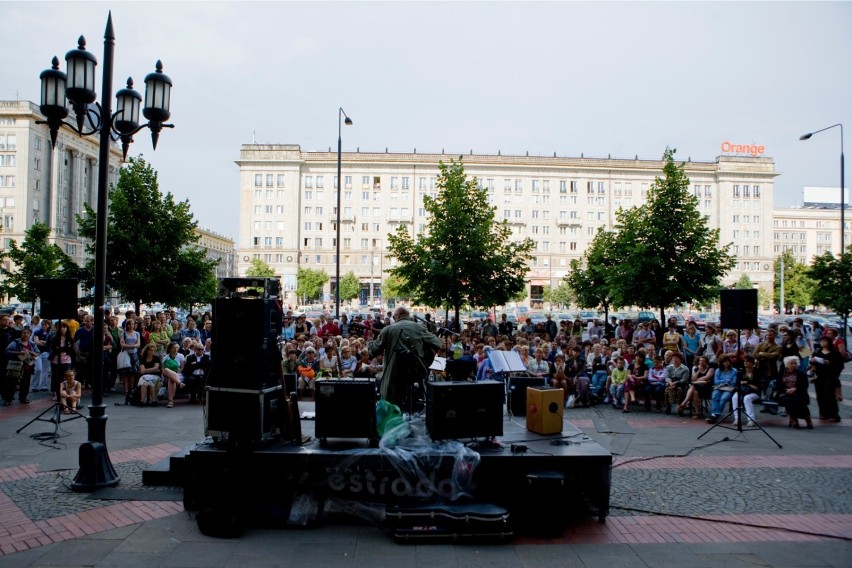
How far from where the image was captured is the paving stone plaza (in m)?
5.21

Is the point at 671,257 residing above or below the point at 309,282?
below

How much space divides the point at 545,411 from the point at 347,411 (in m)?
2.41

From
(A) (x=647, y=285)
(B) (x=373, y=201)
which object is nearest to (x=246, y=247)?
(B) (x=373, y=201)

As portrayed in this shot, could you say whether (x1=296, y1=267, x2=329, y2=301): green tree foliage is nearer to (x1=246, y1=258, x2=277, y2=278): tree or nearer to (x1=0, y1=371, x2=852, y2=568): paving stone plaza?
(x1=246, y1=258, x2=277, y2=278): tree

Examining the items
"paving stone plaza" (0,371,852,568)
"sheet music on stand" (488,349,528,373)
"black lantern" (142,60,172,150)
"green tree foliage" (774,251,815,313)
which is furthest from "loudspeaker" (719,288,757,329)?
"green tree foliage" (774,251,815,313)

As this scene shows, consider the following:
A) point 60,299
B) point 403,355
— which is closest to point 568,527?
point 403,355

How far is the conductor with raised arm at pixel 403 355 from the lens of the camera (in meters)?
7.87

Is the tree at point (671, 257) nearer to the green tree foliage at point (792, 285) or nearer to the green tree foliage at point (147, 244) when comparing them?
the green tree foliage at point (147, 244)

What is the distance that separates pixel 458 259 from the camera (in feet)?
74.9

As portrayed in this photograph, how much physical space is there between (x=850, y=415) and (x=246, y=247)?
83.7 m

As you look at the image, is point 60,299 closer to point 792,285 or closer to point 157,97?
point 157,97

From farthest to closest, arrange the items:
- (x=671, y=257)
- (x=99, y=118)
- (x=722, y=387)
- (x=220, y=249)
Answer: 1. (x=220, y=249)
2. (x=671, y=257)
3. (x=722, y=387)
4. (x=99, y=118)

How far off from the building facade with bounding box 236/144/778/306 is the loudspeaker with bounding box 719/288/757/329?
251ft

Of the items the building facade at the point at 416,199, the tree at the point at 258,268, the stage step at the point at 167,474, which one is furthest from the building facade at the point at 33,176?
the stage step at the point at 167,474
